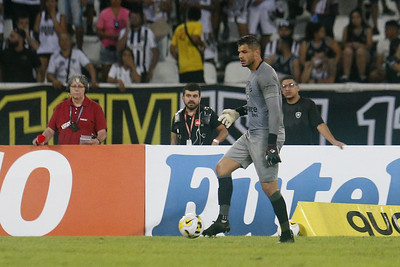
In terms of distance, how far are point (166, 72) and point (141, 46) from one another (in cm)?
74

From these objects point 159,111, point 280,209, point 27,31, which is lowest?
point 280,209

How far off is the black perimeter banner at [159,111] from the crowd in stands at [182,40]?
0.69m

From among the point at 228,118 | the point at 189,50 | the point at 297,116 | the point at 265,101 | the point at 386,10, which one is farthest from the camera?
the point at 386,10

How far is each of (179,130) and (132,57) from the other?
12.1ft

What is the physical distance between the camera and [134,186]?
1041cm

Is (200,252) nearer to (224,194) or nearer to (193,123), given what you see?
(224,194)

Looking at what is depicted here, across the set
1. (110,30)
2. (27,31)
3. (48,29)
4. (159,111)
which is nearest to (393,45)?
(159,111)

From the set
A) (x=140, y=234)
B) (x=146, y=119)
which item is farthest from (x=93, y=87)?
(x=140, y=234)

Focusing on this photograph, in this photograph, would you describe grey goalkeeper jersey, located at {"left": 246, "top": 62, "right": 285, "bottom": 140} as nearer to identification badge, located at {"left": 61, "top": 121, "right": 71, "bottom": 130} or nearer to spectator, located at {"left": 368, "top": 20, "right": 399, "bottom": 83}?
identification badge, located at {"left": 61, "top": 121, "right": 71, "bottom": 130}

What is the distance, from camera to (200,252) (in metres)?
7.45

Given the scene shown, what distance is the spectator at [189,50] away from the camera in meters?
14.5

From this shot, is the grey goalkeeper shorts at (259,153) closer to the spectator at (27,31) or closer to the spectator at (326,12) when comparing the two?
the spectator at (27,31)

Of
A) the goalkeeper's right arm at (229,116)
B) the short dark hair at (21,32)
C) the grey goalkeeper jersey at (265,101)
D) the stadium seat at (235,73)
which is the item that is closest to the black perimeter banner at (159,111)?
the stadium seat at (235,73)

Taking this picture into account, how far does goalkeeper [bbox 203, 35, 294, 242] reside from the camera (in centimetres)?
811
